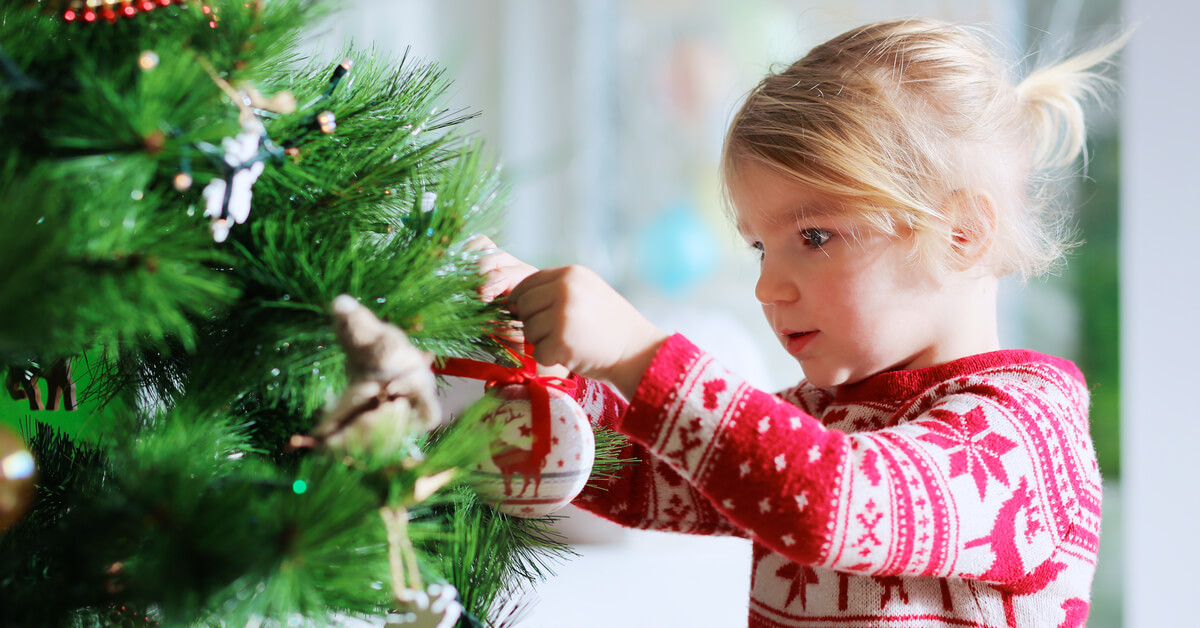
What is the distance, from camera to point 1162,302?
44.1 inches

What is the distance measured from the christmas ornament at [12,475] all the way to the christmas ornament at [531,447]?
0.20 m

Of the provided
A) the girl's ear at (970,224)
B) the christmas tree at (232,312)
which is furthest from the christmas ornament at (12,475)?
the girl's ear at (970,224)

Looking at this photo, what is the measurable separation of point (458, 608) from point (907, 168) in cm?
47

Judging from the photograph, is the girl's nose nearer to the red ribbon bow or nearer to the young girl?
the young girl

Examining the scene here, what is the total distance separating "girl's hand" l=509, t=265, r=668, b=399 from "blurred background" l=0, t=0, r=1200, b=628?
0.05 meters

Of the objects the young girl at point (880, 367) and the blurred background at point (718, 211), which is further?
the blurred background at point (718, 211)

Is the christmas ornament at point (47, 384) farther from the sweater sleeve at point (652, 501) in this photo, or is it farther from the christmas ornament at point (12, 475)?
the sweater sleeve at point (652, 501)

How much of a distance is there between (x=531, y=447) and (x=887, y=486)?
0.21m

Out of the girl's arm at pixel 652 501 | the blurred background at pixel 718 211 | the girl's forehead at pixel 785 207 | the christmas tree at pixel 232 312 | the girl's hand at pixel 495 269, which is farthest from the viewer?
the blurred background at pixel 718 211

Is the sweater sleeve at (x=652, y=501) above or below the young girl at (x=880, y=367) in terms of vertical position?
below

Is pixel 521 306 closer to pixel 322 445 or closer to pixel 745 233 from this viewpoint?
pixel 322 445

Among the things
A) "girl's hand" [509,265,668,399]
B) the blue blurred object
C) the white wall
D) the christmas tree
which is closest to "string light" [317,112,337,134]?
the christmas tree

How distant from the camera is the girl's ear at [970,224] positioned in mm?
669

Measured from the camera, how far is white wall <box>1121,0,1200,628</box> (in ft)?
3.64
